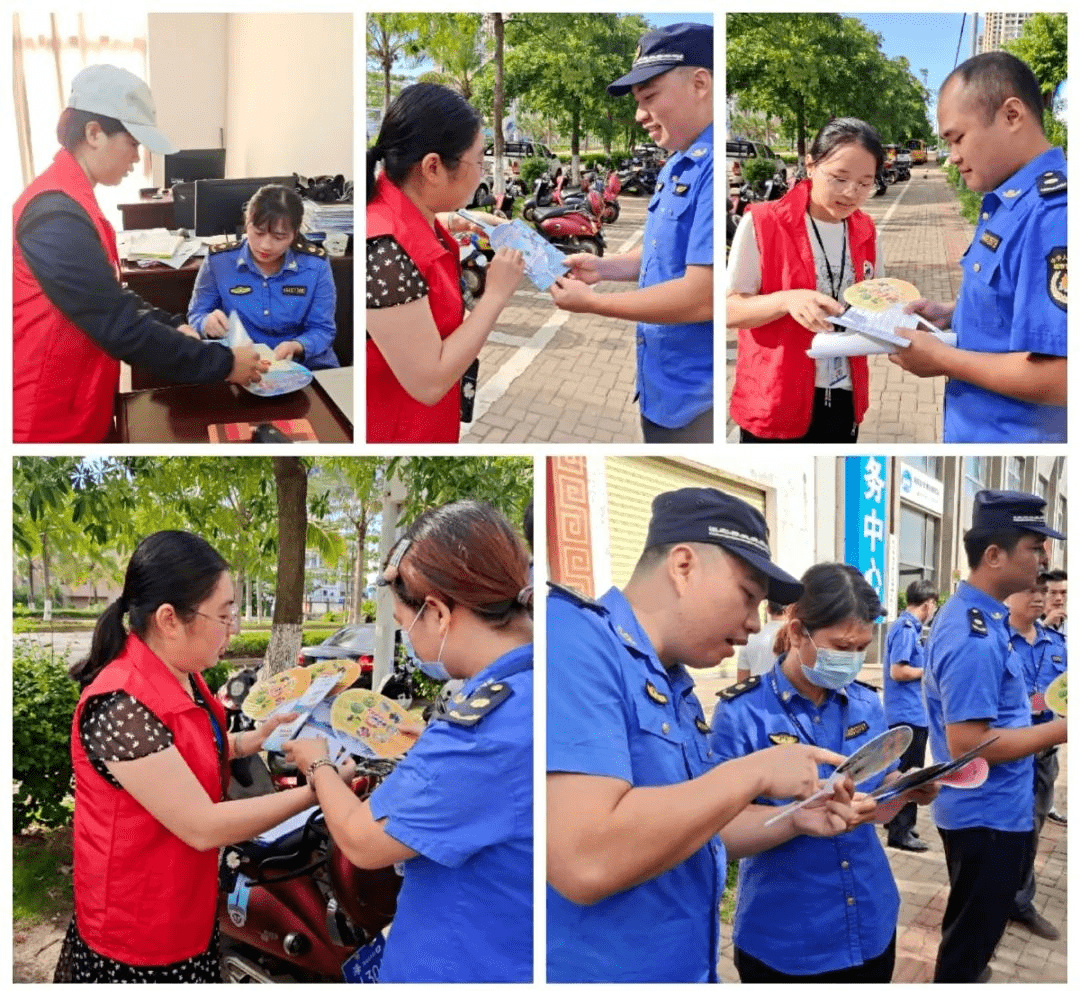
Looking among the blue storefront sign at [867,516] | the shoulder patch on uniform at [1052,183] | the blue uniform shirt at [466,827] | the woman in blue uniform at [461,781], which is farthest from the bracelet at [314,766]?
the shoulder patch on uniform at [1052,183]

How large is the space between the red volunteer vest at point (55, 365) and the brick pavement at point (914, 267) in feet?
5.60

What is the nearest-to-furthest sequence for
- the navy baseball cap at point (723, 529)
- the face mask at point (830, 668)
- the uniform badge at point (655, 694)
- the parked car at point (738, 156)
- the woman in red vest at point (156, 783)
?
1. the uniform badge at point (655, 694)
2. the navy baseball cap at point (723, 529)
3. the woman in red vest at point (156, 783)
4. the face mask at point (830, 668)
5. the parked car at point (738, 156)

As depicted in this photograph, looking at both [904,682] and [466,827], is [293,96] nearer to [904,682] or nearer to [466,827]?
[466,827]

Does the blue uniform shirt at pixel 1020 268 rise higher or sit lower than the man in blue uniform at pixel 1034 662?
higher

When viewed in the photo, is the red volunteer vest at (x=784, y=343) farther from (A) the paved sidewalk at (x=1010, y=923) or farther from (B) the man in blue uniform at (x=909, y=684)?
(A) the paved sidewalk at (x=1010, y=923)

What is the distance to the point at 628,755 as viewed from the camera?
2.41 meters

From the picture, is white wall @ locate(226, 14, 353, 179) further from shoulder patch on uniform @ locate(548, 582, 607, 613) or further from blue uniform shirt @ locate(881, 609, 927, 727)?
blue uniform shirt @ locate(881, 609, 927, 727)

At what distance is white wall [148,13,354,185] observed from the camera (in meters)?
3.12

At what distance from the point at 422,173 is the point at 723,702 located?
5.11 ft

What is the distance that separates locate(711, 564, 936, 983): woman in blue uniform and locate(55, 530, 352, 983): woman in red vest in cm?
116

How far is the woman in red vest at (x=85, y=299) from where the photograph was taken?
3.08 m

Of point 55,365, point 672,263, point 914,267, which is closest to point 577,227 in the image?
point 672,263

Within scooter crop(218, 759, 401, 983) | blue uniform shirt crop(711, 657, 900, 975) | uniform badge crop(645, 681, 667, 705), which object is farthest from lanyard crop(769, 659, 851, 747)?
scooter crop(218, 759, 401, 983)

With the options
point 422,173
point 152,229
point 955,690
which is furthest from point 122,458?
point 955,690
